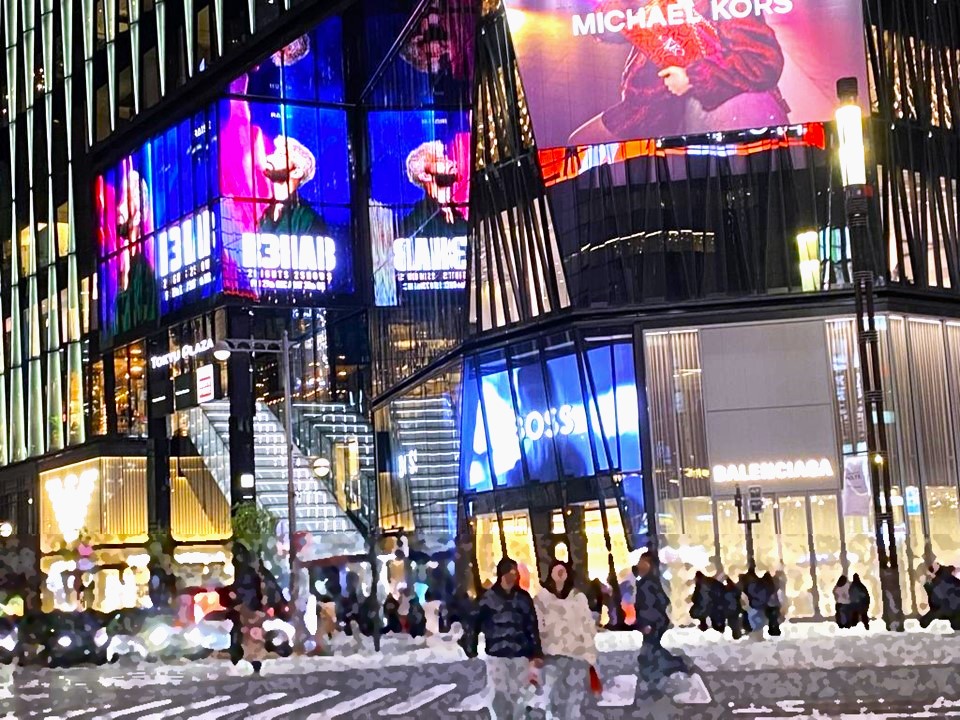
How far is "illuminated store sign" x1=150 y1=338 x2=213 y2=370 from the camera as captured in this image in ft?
187

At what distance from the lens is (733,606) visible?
28812mm

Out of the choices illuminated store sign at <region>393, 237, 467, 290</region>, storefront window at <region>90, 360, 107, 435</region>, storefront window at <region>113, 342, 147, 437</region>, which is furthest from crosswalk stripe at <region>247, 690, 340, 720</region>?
storefront window at <region>90, 360, 107, 435</region>

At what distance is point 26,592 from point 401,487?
70.6ft

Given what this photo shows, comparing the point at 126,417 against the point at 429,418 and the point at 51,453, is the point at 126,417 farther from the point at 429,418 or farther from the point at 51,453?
the point at 429,418

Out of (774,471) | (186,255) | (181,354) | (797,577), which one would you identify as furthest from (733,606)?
(181,354)

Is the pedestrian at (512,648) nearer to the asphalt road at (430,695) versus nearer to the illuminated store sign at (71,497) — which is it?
the asphalt road at (430,695)

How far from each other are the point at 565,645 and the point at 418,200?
4326 cm

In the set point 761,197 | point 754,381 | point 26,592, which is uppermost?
point 761,197

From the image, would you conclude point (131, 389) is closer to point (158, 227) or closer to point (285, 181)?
point (158, 227)

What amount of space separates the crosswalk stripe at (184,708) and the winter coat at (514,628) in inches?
244

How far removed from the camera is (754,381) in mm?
39156

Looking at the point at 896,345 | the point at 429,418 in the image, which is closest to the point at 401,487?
the point at 429,418

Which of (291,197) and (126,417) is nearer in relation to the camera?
(291,197)

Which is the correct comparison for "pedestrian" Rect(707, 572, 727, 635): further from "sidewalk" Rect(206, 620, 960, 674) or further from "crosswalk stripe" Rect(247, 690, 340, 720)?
"crosswalk stripe" Rect(247, 690, 340, 720)
